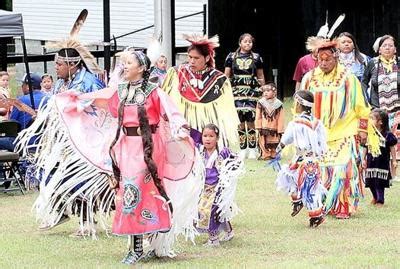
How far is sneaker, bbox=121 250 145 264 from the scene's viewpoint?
794cm

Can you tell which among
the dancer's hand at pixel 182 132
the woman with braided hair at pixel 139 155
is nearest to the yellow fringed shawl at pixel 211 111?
the woman with braided hair at pixel 139 155

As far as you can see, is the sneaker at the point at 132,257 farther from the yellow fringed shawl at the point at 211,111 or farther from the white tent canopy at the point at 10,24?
the white tent canopy at the point at 10,24

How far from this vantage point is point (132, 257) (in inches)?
314

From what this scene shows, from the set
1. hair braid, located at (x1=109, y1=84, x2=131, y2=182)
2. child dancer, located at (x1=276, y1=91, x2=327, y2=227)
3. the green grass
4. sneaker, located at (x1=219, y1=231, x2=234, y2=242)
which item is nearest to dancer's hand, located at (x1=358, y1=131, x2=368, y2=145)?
the green grass

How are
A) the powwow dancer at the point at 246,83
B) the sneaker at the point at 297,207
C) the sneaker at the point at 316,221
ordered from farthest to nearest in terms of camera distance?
the powwow dancer at the point at 246,83 → the sneaker at the point at 297,207 → the sneaker at the point at 316,221

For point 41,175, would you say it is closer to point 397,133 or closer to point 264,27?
point 397,133

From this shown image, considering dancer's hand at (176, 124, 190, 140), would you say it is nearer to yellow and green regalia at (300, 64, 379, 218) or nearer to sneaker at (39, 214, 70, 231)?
sneaker at (39, 214, 70, 231)

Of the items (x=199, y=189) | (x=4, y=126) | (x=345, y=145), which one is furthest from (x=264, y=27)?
(x=199, y=189)

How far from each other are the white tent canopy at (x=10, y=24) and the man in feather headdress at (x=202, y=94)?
4810mm

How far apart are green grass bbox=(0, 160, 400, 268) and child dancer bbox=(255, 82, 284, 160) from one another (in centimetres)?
401

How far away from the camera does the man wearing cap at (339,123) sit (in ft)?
33.0

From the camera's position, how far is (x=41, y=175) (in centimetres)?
972

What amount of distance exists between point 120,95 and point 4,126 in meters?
4.59

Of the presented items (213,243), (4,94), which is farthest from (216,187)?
(4,94)
